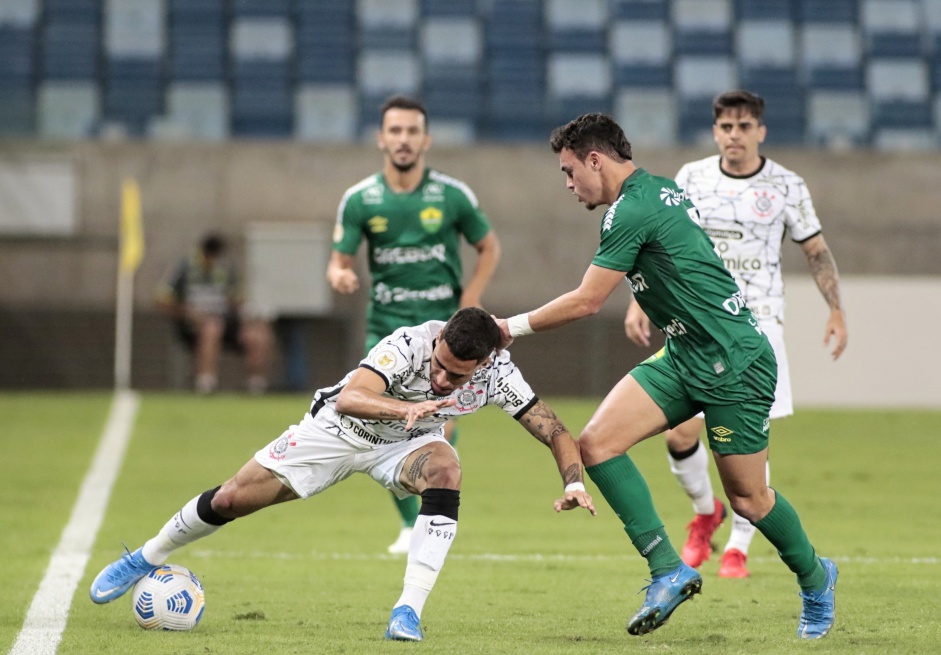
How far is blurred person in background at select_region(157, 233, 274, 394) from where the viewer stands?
18516 mm

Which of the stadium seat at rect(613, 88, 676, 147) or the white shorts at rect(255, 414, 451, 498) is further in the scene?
the stadium seat at rect(613, 88, 676, 147)

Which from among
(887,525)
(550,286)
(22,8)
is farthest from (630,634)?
(22,8)

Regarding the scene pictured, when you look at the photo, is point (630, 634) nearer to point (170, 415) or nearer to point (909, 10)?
point (170, 415)

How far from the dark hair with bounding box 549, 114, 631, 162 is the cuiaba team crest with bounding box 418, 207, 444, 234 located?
289 centimetres

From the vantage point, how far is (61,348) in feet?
66.3

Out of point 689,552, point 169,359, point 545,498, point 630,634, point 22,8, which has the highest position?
point 22,8

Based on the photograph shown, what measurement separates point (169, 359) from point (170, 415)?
13.5ft

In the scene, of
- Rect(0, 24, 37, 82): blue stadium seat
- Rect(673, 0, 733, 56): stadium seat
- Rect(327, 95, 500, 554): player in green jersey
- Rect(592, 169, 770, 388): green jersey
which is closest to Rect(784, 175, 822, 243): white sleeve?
Answer: Rect(327, 95, 500, 554): player in green jersey

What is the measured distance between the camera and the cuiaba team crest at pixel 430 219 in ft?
27.1

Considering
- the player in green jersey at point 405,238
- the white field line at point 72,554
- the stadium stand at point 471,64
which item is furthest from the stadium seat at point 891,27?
the player in green jersey at point 405,238

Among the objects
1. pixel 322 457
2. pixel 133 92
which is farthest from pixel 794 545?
pixel 133 92

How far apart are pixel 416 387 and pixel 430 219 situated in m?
2.85

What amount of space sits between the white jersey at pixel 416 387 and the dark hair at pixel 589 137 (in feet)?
2.60

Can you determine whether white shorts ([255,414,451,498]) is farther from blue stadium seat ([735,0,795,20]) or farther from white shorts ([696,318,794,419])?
blue stadium seat ([735,0,795,20])
